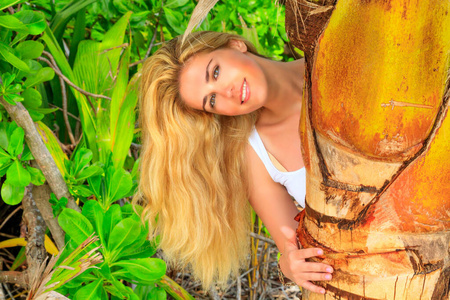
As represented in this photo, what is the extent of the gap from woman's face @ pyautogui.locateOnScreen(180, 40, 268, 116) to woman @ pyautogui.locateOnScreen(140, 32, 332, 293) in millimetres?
13

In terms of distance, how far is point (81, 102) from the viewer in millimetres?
1931

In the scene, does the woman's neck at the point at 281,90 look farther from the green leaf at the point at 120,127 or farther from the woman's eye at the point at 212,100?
the green leaf at the point at 120,127

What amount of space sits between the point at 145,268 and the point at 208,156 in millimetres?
731

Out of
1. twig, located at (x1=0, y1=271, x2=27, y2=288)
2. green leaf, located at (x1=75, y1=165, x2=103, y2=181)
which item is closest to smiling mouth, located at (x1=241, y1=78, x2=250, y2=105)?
green leaf, located at (x1=75, y1=165, x2=103, y2=181)

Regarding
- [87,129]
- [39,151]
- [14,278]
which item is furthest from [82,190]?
[14,278]

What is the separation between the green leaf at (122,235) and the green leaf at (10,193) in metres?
0.35

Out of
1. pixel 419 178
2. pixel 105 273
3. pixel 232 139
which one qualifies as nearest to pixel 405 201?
pixel 419 178

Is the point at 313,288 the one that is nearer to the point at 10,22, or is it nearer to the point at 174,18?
the point at 10,22

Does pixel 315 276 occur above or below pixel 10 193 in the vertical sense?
above

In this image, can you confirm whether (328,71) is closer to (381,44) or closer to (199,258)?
(381,44)

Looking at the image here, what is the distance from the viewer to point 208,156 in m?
2.10

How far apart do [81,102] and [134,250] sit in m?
0.69

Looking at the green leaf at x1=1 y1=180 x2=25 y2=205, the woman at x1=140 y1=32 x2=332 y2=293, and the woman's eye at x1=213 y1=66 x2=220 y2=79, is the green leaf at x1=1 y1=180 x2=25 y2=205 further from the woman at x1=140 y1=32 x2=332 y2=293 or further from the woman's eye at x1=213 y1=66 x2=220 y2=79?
the woman's eye at x1=213 y1=66 x2=220 y2=79

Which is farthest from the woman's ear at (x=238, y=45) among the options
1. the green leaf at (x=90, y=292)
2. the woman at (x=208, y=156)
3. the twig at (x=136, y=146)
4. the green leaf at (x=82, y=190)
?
the green leaf at (x=90, y=292)
